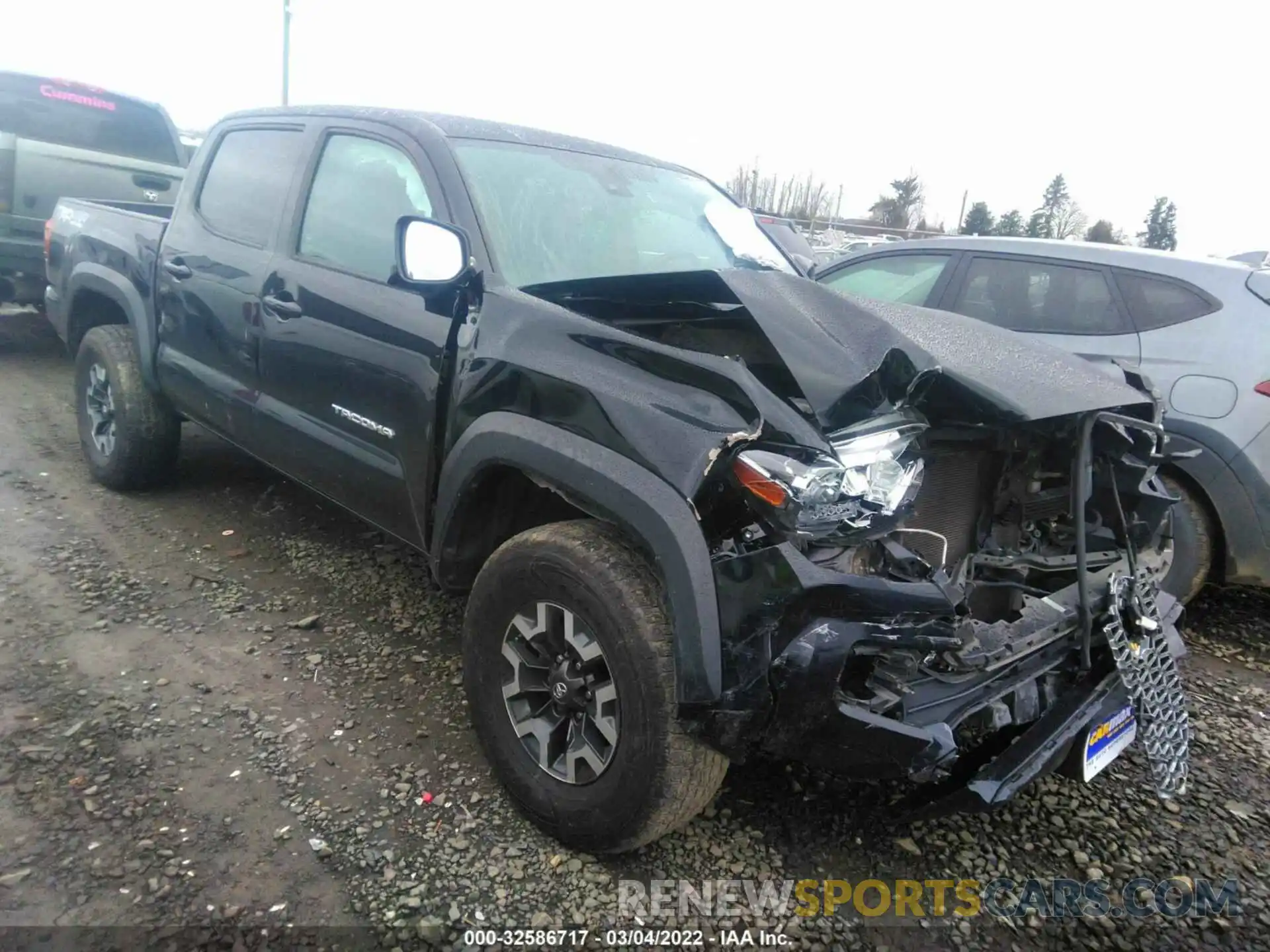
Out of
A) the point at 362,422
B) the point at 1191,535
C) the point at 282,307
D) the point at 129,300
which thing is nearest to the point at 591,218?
the point at 362,422

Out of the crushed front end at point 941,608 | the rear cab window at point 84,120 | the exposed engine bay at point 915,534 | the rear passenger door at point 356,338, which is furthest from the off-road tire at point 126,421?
the crushed front end at point 941,608

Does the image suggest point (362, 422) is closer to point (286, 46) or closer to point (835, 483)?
point (835, 483)

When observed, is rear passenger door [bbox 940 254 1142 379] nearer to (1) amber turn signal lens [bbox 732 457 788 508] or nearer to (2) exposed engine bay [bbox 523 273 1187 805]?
(2) exposed engine bay [bbox 523 273 1187 805]

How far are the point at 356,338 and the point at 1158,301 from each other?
12.1 feet

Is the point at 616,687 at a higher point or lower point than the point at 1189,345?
lower

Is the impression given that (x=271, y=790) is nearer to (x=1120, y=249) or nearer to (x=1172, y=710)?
(x=1172, y=710)

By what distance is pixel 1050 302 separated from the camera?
4422 millimetres

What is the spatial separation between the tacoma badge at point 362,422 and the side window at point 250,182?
0.93m

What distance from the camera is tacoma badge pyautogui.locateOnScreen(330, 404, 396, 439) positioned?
9.27 ft

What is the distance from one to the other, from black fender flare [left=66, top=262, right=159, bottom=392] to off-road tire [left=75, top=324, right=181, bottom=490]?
9cm

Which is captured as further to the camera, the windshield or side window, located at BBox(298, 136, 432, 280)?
side window, located at BBox(298, 136, 432, 280)

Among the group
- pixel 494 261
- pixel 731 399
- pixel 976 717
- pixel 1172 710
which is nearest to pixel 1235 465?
pixel 1172 710

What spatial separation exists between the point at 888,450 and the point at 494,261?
1.34 meters

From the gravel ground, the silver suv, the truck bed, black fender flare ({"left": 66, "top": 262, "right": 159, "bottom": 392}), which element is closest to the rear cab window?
the truck bed
